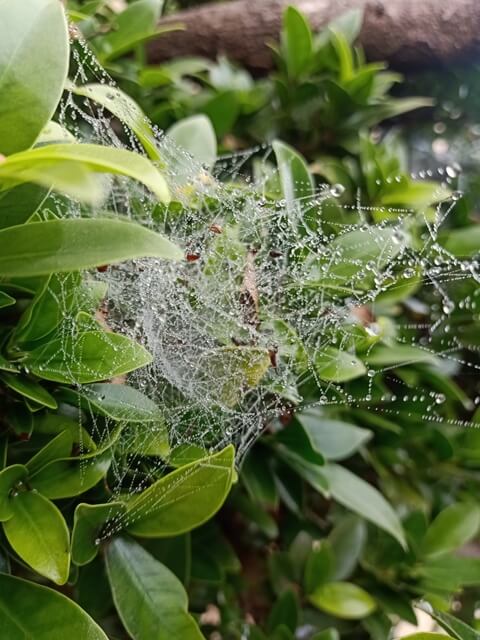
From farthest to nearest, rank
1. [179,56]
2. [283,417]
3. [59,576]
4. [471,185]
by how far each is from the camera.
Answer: [179,56], [471,185], [283,417], [59,576]

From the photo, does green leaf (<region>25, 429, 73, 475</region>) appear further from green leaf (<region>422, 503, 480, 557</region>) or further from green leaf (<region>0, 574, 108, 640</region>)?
green leaf (<region>422, 503, 480, 557</region>)

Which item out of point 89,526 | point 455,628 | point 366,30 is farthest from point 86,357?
point 366,30

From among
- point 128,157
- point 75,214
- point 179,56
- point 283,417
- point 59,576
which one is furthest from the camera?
point 179,56

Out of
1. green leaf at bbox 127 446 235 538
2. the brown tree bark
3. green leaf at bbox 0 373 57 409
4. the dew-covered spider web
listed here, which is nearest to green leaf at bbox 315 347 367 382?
the dew-covered spider web

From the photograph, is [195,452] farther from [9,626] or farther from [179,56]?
[179,56]

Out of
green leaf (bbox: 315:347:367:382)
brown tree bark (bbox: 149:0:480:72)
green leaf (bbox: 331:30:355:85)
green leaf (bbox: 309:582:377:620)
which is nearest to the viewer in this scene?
green leaf (bbox: 315:347:367:382)

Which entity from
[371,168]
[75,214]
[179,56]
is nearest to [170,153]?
[75,214]

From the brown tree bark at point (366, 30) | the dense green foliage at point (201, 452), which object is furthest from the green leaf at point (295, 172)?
the brown tree bark at point (366, 30)

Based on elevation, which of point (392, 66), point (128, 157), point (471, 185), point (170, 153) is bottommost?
point (471, 185)
